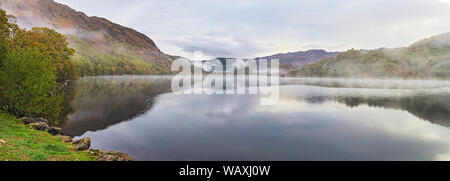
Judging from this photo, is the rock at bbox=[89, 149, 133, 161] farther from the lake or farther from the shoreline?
the lake

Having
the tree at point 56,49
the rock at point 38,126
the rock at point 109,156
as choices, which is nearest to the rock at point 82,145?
the rock at point 109,156

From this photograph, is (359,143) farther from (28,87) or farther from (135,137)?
(28,87)

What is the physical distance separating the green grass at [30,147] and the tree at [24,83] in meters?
5.49

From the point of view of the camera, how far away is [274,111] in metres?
49.6

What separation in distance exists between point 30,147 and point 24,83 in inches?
581

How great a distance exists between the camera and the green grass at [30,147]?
585 inches

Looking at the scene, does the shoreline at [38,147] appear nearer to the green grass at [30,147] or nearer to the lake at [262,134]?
the green grass at [30,147]

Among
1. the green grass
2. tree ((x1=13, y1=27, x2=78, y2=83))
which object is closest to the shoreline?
the green grass

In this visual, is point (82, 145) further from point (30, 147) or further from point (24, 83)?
point (24, 83)

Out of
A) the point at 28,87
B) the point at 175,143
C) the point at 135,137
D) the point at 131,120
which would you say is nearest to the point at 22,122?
the point at 28,87

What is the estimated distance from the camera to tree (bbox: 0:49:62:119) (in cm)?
2638

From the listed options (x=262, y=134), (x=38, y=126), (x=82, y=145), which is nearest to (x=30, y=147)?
(x=82, y=145)
